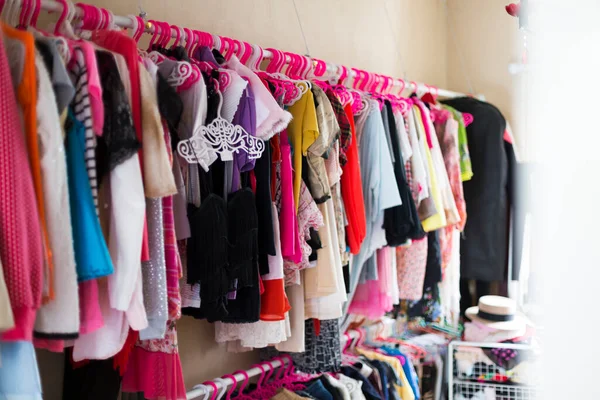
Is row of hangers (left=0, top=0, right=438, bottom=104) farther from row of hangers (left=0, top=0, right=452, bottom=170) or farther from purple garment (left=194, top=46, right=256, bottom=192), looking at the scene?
purple garment (left=194, top=46, right=256, bottom=192)

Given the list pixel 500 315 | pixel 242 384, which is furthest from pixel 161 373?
pixel 500 315

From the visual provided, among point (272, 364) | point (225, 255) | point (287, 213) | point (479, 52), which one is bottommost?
point (272, 364)

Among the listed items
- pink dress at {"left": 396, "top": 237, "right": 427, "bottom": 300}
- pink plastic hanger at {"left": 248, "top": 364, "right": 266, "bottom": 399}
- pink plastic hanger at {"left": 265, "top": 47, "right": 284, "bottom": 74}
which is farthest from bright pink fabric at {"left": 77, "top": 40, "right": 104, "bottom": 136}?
pink dress at {"left": 396, "top": 237, "right": 427, "bottom": 300}

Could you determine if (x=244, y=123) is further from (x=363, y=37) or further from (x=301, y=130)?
(x=363, y=37)

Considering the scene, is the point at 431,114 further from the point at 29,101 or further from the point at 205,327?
the point at 29,101

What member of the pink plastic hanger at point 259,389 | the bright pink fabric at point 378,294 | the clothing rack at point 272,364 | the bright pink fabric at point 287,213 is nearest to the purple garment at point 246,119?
the bright pink fabric at point 287,213

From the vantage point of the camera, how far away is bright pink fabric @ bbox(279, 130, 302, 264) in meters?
1.70

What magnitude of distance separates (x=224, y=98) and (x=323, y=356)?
1.04m

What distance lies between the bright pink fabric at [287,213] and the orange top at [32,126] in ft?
2.43

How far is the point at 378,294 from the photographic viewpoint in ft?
7.95

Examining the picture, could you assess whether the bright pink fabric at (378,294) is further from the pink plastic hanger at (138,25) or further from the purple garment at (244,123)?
the pink plastic hanger at (138,25)

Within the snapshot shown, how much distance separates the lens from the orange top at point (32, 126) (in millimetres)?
1083

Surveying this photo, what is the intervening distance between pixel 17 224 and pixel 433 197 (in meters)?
1.76

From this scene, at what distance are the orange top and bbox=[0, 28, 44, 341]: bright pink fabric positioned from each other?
2 cm
